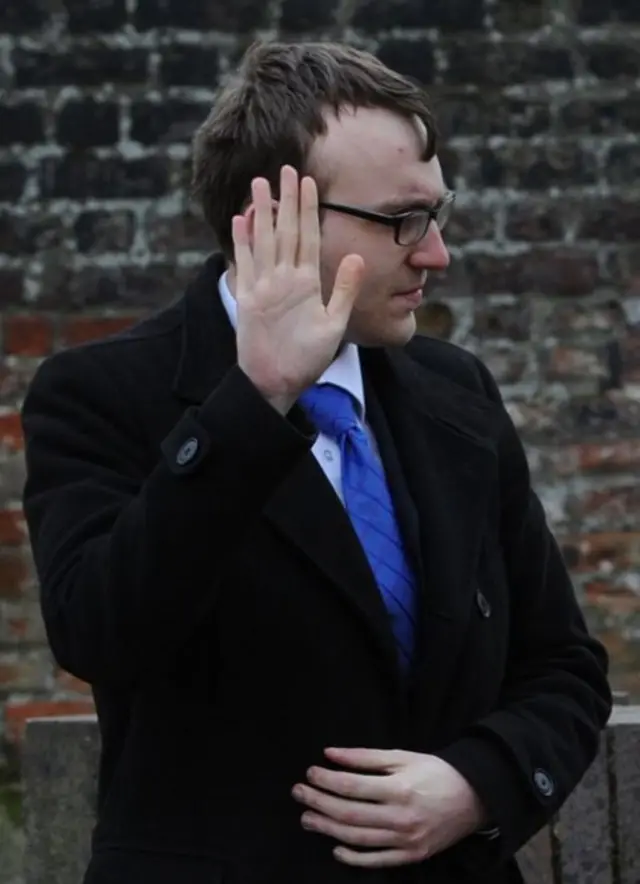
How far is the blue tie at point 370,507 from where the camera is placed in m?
2.14

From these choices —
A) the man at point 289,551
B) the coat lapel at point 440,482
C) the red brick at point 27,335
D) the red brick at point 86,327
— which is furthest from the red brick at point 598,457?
the man at point 289,551

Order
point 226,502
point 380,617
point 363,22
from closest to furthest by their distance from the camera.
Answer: point 226,502 → point 380,617 → point 363,22

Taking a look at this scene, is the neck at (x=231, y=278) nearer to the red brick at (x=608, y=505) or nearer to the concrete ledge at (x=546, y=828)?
the concrete ledge at (x=546, y=828)

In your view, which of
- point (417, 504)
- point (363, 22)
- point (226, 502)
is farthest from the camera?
point (363, 22)

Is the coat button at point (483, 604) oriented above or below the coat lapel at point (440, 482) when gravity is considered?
below

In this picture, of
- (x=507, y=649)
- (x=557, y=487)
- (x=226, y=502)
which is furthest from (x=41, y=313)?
(x=226, y=502)

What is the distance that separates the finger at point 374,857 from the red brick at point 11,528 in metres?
3.33

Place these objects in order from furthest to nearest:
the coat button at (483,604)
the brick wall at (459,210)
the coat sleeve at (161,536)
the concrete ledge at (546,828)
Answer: the brick wall at (459,210), the concrete ledge at (546,828), the coat button at (483,604), the coat sleeve at (161,536)

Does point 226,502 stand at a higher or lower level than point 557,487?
higher

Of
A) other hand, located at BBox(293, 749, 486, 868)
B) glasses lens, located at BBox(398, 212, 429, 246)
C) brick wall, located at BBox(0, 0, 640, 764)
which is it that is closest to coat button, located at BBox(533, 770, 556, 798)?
other hand, located at BBox(293, 749, 486, 868)

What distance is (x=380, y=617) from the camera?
81.4 inches

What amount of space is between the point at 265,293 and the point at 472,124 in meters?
3.48

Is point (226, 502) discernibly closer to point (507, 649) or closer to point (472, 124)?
point (507, 649)

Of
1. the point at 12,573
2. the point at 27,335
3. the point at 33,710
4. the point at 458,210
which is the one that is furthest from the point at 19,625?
the point at 458,210
